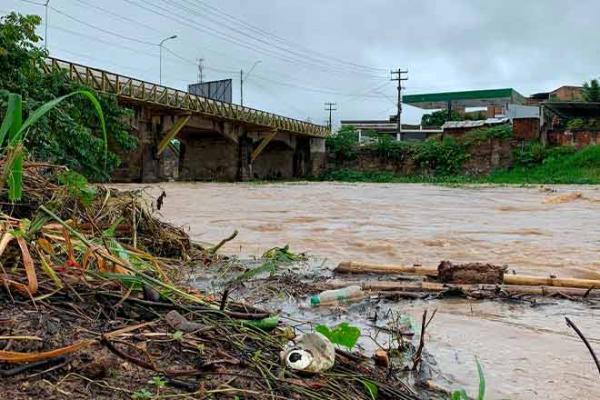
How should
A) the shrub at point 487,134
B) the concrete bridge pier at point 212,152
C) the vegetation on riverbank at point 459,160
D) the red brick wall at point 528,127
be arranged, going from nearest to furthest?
the concrete bridge pier at point 212,152
the vegetation on riverbank at point 459,160
the red brick wall at point 528,127
the shrub at point 487,134

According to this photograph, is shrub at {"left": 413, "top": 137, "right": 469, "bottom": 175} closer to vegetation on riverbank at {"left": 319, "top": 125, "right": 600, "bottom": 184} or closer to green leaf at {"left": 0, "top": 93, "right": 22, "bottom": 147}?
vegetation on riverbank at {"left": 319, "top": 125, "right": 600, "bottom": 184}

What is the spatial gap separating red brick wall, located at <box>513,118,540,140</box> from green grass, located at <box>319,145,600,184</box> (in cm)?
160

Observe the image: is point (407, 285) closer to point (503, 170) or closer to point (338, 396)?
Result: point (338, 396)

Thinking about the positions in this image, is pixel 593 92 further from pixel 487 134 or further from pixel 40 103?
pixel 40 103

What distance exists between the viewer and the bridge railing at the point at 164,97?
1953cm

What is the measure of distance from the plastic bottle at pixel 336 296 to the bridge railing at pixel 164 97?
1062cm

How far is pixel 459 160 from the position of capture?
35.4 m

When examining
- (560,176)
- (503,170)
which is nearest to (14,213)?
(560,176)

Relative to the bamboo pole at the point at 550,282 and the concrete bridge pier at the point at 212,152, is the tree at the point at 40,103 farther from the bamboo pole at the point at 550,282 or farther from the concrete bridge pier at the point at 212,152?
the concrete bridge pier at the point at 212,152

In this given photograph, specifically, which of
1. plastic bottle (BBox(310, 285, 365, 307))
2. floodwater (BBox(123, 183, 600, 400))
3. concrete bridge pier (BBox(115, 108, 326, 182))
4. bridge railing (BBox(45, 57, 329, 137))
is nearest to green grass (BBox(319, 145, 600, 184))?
concrete bridge pier (BBox(115, 108, 326, 182))

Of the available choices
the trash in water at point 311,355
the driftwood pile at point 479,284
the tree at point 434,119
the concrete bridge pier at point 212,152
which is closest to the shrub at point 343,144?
the concrete bridge pier at point 212,152

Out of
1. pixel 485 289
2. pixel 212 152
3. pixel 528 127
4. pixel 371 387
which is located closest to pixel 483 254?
pixel 485 289

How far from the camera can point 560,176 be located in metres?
28.7

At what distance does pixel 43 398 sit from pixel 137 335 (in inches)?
15.5
